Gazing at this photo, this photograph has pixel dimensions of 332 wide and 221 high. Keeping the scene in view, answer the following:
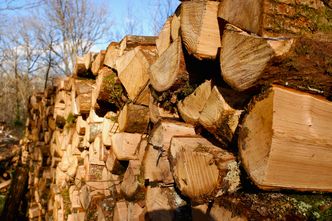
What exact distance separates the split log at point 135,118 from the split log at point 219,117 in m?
0.72

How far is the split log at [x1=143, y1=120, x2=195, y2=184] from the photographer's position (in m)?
1.51

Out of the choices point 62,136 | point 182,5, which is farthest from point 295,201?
point 62,136

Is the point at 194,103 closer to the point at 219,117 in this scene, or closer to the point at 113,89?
the point at 219,117

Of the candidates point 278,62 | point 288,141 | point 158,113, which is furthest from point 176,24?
point 288,141

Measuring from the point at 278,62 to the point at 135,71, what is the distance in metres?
1.13

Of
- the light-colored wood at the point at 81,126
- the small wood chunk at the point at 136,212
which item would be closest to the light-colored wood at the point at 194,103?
the small wood chunk at the point at 136,212

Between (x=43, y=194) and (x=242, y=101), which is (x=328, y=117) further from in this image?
(x=43, y=194)

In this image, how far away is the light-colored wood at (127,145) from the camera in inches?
79.2

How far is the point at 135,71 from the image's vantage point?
1.99 m

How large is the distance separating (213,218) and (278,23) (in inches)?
27.1

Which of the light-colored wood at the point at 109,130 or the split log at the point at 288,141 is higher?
the split log at the point at 288,141

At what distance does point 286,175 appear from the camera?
1036 millimetres

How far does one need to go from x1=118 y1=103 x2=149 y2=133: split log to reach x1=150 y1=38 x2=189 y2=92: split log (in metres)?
0.36

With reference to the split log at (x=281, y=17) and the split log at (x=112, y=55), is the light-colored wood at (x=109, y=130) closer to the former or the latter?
the split log at (x=112, y=55)
